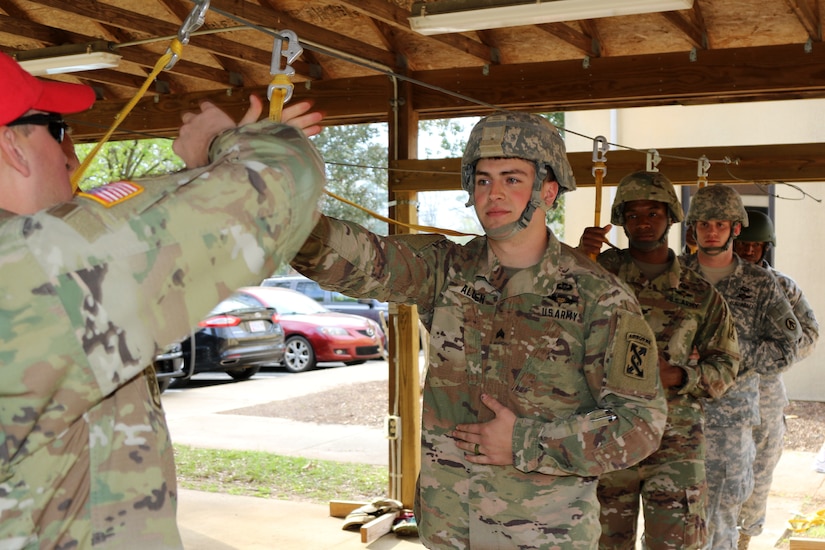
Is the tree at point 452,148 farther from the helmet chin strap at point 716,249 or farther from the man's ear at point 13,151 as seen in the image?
the man's ear at point 13,151

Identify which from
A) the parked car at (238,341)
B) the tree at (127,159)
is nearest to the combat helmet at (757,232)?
the parked car at (238,341)

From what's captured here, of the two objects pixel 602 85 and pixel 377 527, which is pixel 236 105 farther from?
pixel 377 527

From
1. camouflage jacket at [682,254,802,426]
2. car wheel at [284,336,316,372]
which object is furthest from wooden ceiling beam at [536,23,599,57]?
car wheel at [284,336,316,372]

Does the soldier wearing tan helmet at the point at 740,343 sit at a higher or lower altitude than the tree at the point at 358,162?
lower

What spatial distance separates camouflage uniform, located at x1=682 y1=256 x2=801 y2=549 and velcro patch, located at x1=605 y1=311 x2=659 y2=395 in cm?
262

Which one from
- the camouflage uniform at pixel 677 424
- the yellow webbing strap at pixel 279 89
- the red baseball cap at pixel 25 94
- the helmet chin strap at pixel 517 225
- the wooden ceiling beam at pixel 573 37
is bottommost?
the camouflage uniform at pixel 677 424

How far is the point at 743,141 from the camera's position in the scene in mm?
11719

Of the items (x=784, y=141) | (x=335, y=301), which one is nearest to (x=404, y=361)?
(x=784, y=141)

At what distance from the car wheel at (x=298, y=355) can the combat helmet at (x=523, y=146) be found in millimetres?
13355

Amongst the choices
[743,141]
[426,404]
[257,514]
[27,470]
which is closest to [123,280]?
[27,470]

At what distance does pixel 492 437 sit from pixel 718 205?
120 inches

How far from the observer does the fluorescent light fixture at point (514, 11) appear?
3.75 meters

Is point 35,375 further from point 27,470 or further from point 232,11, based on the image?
point 232,11

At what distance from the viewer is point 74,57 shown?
5117 mm
